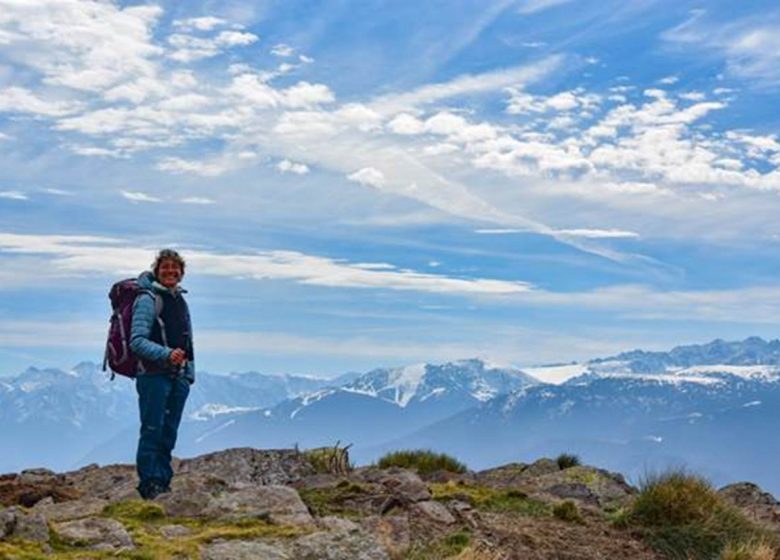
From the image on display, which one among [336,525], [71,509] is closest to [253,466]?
[71,509]

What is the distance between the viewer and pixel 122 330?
13586 mm

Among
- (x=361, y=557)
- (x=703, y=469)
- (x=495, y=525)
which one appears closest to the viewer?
(x=361, y=557)

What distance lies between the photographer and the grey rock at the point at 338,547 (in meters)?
9.55

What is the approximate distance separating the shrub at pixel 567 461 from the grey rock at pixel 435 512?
833cm

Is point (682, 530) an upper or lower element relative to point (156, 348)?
lower

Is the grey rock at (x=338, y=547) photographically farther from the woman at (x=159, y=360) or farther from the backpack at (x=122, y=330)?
the backpack at (x=122, y=330)

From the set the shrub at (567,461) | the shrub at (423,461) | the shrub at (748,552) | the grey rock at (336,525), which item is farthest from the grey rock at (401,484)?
the shrub at (567,461)

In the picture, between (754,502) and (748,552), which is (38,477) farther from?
(754,502)

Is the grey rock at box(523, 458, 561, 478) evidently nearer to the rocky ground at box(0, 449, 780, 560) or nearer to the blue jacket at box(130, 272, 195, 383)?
the rocky ground at box(0, 449, 780, 560)

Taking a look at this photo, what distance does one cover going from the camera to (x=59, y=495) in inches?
568

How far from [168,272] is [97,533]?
4.83m

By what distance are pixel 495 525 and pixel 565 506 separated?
5.36 feet

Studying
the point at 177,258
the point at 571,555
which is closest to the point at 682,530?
the point at 571,555

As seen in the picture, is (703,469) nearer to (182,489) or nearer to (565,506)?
(565,506)
